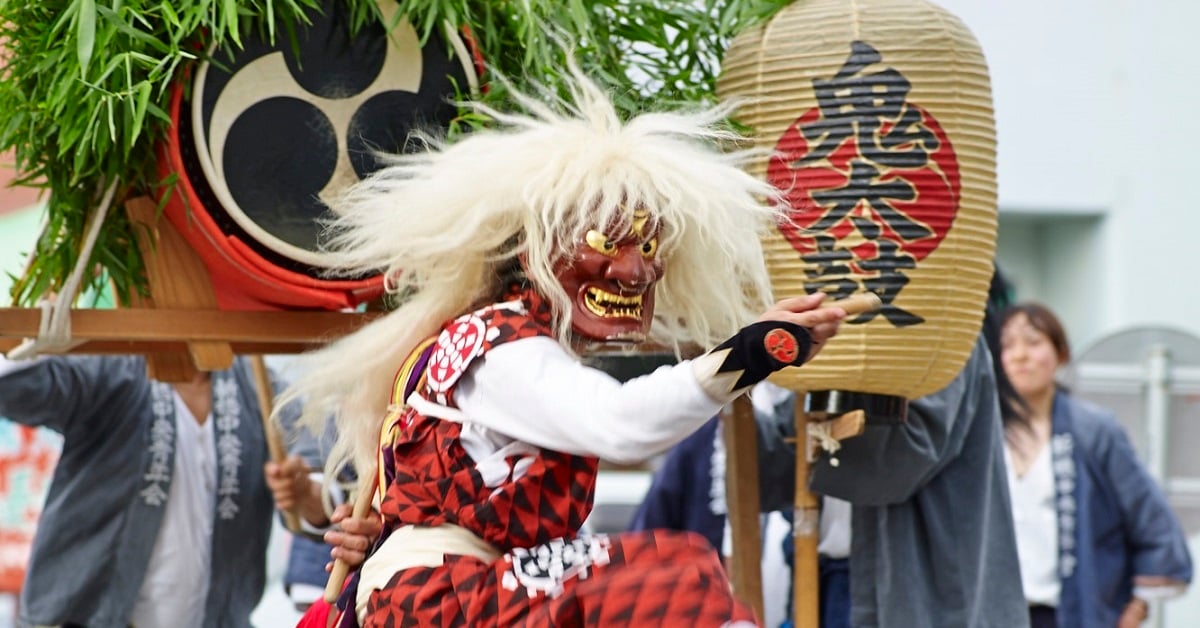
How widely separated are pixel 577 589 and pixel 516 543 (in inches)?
6.7

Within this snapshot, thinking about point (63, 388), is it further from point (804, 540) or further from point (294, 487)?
point (804, 540)

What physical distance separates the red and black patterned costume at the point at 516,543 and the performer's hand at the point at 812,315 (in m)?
0.30

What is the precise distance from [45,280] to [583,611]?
52.0 inches

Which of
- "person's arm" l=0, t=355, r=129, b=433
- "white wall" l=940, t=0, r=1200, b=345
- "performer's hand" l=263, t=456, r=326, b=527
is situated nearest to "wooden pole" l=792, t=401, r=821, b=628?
"performer's hand" l=263, t=456, r=326, b=527

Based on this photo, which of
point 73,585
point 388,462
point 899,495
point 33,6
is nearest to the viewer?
point 388,462

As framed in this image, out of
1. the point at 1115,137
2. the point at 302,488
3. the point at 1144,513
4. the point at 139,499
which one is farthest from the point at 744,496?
the point at 1115,137

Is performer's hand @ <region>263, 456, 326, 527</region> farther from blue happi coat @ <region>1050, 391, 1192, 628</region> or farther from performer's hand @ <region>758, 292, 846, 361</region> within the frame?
blue happi coat @ <region>1050, 391, 1192, 628</region>

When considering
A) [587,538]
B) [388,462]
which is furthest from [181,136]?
[587,538]

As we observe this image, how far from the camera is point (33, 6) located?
269 centimetres

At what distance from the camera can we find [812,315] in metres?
2.11

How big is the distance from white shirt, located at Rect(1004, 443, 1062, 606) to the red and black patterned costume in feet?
9.05

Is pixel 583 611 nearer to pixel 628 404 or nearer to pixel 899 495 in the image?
pixel 628 404

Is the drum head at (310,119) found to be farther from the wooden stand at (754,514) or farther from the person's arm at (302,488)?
the person's arm at (302,488)

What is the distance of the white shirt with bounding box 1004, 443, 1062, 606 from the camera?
15.4ft
